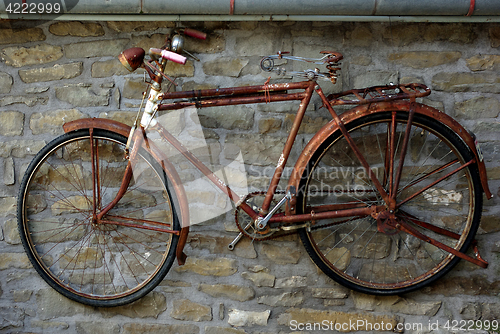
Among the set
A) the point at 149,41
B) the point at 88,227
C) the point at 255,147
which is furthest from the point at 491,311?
the point at 149,41

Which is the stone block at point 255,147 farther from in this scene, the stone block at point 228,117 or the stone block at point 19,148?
the stone block at point 19,148

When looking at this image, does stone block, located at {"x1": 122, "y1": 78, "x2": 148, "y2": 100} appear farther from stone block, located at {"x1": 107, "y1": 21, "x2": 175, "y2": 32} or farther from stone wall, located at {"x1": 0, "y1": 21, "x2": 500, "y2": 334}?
stone block, located at {"x1": 107, "y1": 21, "x2": 175, "y2": 32}

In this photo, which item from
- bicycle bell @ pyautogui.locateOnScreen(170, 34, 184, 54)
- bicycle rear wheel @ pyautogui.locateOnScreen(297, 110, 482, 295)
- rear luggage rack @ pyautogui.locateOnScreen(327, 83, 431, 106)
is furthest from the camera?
bicycle rear wheel @ pyautogui.locateOnScreen(297, 110, 482, 295)

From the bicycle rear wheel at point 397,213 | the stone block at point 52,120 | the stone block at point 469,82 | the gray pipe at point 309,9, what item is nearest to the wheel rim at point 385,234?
the bicycle rear wheel at point 397,213

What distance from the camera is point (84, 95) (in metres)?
2.88

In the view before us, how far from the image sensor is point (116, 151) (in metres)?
2.89

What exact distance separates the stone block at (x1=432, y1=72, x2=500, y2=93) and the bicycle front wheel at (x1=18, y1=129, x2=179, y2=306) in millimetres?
2044

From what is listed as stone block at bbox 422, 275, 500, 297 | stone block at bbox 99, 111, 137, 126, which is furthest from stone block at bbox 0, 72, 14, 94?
stone block at bbox 422, 275, 500, 297

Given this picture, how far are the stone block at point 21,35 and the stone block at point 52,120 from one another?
51 cm

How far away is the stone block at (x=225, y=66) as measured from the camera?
2.80m

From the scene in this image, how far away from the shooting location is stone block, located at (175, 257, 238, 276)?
9.53 ft

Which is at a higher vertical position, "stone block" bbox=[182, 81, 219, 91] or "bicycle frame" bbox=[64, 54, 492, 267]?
"stone block" bbox=[182, 81, 219, 91]

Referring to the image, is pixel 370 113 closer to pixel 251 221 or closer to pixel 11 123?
pixel 251 221

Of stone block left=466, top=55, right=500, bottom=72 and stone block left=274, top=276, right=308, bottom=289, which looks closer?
stone block left=466, top=55, right=500, bottom=72
